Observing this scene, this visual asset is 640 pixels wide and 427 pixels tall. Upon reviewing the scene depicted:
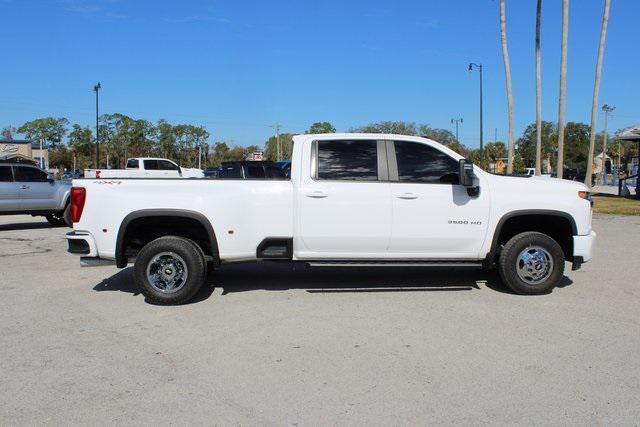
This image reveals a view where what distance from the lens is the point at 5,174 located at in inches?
601

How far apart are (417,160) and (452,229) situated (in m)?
0.95

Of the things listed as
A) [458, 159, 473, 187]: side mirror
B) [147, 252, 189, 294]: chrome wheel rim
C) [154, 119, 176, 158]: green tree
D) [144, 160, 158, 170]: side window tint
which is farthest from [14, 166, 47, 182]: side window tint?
[154, 119, 176, 158]: green tree

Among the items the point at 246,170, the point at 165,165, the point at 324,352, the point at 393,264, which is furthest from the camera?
the point at 165,165

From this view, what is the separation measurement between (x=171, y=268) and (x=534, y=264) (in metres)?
4.45

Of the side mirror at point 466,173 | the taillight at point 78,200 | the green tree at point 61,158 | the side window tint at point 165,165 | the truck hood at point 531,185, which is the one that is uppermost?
the green tree at point 61,158

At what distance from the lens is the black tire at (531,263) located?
694cm

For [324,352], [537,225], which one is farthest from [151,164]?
[324,352]

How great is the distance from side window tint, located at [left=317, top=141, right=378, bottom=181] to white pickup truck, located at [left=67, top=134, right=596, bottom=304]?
0.01 metres

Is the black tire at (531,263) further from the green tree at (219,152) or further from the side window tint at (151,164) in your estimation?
the green tree at (219,152)

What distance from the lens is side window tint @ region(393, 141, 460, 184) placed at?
22.5ft

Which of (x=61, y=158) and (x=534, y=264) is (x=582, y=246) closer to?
(x=534, y=264)

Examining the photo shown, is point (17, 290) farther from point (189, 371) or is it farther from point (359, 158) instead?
point (359, 158)

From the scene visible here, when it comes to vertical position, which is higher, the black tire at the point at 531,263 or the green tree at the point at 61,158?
the green tree at the point at 61,158

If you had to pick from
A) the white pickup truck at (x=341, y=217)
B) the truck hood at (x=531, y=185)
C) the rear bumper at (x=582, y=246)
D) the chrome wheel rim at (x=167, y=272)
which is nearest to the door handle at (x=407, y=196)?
the white pickup truck at (x=341, y=217)
